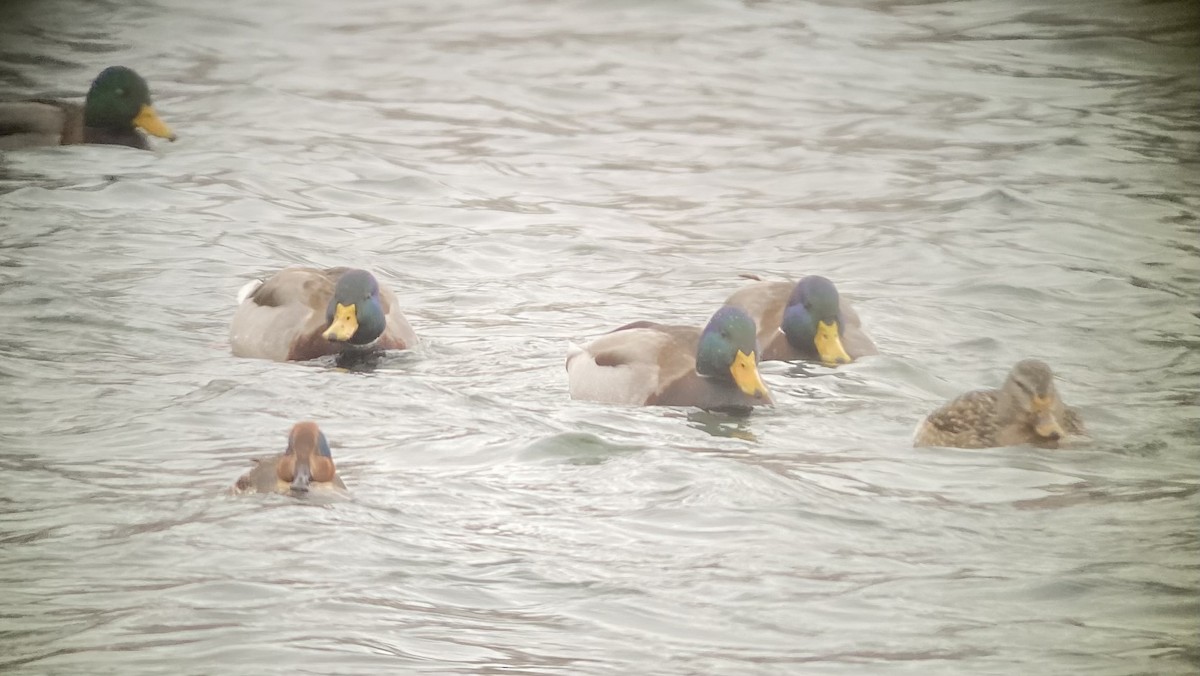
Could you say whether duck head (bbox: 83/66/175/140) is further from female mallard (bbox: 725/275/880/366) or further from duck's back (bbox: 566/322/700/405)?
duck's back (bbox: 566/322/700/405)

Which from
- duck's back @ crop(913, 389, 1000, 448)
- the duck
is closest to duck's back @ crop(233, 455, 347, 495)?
the duck

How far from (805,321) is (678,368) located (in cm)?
87

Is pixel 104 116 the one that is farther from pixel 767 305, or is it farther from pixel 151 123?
pixel 767 305

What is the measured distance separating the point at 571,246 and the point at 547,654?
6.40m

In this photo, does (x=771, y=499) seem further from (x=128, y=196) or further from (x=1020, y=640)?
(x=128, y=196)

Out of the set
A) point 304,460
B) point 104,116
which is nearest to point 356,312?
point 304,460

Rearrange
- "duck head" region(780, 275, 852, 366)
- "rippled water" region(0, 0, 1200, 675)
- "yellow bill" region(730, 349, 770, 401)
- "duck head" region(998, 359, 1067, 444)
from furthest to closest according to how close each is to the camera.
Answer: "duck head" region(780, 275, 852, 366) → "yellow bill" region(730, 349, 770, 401) → "duck head" region(998, 359, 1067, 444) → "rippled water" region(0, 0, 1200, 675)

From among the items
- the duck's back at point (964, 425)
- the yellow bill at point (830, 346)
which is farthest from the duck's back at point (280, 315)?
the duck's back at point (964, 425)

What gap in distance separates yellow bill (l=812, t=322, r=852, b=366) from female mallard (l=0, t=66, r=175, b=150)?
20.9 ft

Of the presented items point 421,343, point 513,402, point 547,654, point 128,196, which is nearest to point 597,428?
point 513,402

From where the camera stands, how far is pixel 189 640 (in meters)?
Answer: 5.25

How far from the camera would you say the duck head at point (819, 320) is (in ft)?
29.0

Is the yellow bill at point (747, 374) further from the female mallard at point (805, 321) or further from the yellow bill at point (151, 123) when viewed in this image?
the yellow bill at point (151, 123)

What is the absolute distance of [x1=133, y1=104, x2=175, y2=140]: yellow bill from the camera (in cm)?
1316
